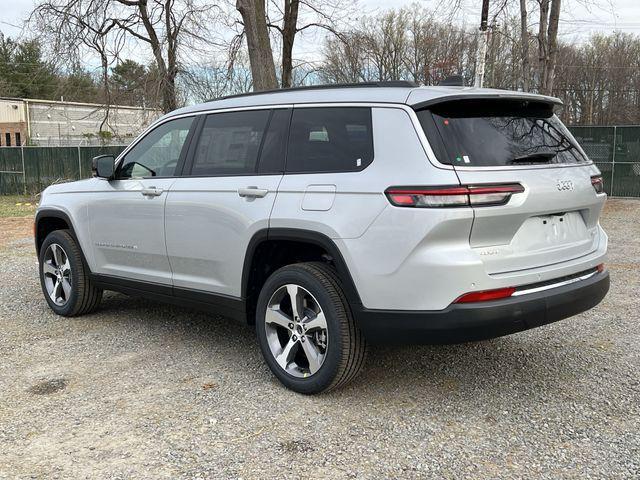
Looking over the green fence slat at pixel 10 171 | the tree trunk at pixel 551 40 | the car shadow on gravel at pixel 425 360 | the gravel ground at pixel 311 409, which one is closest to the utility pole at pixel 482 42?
the tree trunk at pixel 551 40

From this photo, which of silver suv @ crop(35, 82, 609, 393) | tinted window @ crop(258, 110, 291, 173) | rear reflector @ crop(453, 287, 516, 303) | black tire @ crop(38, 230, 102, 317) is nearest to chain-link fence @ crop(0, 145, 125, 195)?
black tire @ crop(38, 230, 102, 317)

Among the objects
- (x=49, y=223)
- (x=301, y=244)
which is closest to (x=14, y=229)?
(x=49, y=223)

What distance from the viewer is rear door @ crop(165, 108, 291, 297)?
159 inches

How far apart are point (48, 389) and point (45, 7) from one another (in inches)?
796

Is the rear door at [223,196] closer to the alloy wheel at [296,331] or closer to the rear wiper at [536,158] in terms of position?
the alloy wheel at [296,331]

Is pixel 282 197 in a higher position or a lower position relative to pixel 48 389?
higher

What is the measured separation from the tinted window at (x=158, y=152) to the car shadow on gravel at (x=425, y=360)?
1.37m

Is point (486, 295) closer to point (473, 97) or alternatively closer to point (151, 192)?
point (473, 97)

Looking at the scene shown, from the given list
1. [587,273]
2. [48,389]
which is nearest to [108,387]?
[48,389]

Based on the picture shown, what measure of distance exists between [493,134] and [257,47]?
1176 centimetres

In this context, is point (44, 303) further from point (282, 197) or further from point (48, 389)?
point (282, 197)

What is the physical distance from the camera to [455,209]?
318cm

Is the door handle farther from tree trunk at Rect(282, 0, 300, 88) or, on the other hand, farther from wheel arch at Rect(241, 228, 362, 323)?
tree trunk at Rect(282, 0, 300, 88)

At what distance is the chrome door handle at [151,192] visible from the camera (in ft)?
15.4
